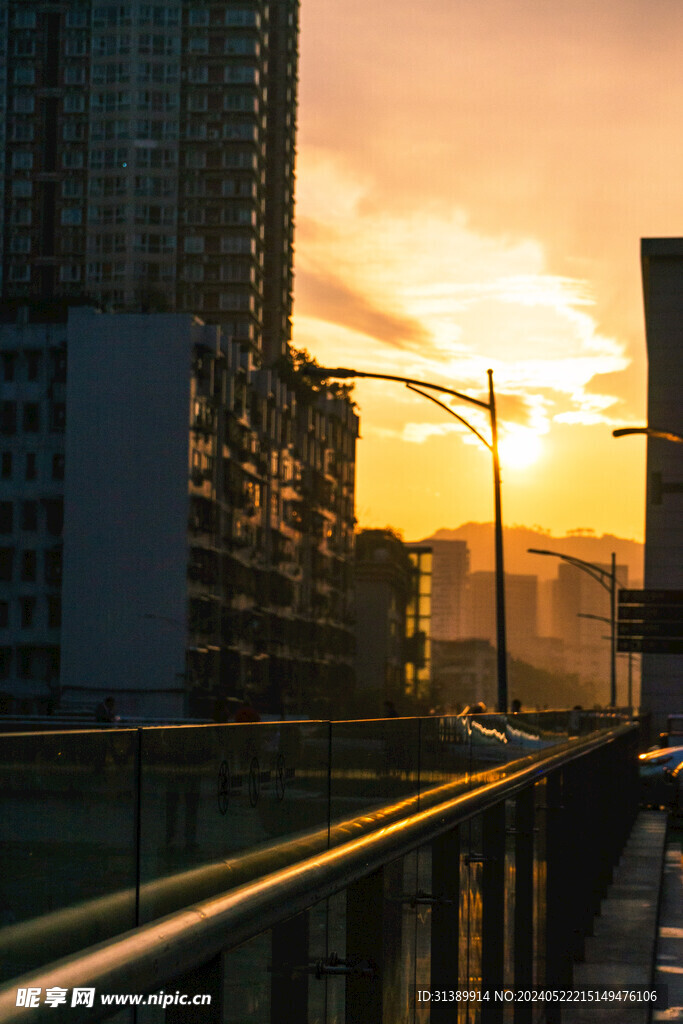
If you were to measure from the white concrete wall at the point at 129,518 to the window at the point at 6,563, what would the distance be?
13.8 ft

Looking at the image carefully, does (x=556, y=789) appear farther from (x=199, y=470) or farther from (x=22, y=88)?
(x=22, y=88)

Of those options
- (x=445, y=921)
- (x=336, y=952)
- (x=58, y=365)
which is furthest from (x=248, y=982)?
(x=58, y=365)

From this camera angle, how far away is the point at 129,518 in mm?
85188

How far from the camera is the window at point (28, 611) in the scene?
87750 mm

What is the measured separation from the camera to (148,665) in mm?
84188

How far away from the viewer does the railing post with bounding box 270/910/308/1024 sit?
3990 millimetres

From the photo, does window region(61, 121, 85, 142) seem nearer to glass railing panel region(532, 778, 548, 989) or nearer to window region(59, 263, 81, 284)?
window region(59, 263, 81, 284)

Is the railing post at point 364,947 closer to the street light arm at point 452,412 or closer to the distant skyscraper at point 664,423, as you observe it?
the street light arm at point 452,412

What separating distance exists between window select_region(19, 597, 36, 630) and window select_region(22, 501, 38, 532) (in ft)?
13.1

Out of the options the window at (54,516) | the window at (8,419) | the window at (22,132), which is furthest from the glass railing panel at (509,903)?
the window at (22,132)

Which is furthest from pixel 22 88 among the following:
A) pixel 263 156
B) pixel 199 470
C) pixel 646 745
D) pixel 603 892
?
pixel 603 892

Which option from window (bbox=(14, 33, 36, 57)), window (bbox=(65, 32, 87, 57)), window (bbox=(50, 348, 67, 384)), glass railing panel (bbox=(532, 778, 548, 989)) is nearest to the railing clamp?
glass railing panel (bbox=(532, 778, 548, 989))

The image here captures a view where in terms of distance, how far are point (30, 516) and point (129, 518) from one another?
7.19 m

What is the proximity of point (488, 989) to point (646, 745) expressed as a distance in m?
42.4
